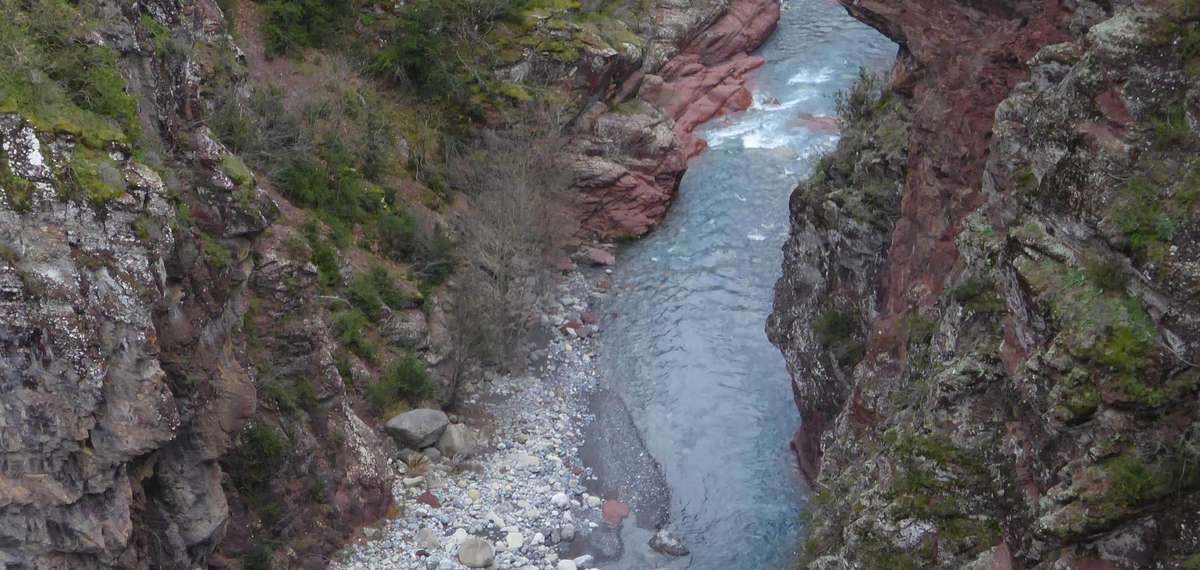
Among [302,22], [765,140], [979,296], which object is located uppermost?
[979,296]

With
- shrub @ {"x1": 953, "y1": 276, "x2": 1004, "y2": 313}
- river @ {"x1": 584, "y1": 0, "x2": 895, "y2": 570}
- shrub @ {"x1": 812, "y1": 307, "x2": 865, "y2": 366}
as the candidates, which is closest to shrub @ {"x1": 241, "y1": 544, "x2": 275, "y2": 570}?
river @ {"x1": 584, "y1": 0, "x2": 895, "y2": 570}

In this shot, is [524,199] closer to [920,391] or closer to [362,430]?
[362,430]

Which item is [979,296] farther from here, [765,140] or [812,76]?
[812,76]

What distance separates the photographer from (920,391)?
14211 mm

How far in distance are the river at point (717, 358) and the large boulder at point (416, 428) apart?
12.2 ft

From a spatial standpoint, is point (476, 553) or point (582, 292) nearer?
point (476, 553)

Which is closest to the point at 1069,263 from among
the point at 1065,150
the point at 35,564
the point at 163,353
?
the point at 1065,150

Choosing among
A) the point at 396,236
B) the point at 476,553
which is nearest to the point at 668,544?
the point at 476,553

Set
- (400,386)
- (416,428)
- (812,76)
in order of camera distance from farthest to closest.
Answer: (812,76), (400,386), (416,428)

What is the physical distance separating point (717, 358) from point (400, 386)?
831cm

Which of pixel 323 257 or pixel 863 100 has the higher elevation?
pixel 863 100

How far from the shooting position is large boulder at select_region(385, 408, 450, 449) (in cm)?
2483

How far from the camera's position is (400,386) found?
84.5 feet

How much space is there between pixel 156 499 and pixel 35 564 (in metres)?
2.50
